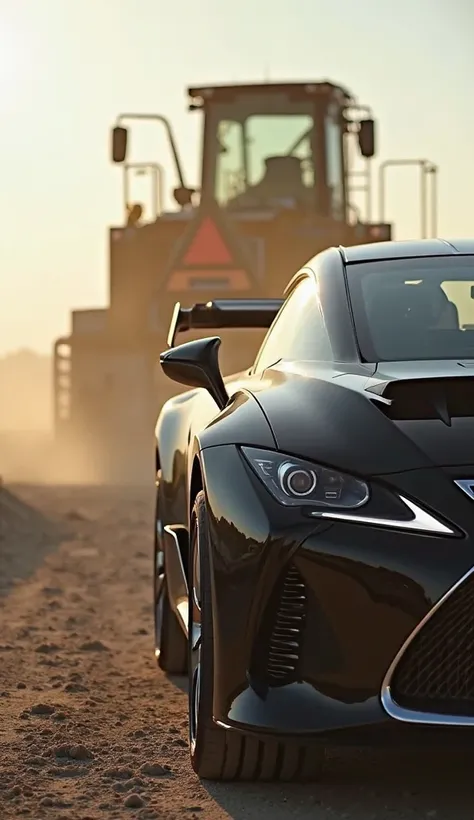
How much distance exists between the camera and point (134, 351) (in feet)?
68.5

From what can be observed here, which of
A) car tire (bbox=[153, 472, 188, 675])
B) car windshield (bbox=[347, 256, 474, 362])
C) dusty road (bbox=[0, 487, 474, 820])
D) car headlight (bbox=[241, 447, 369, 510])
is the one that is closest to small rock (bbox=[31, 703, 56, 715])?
dusty road (bbox=[0, 487, 474, 820])

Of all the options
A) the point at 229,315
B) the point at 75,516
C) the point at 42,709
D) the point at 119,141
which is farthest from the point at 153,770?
the point at 119,141

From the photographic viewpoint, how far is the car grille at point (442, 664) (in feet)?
12.6

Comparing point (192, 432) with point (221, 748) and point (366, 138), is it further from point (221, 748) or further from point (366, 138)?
point (366, 138)

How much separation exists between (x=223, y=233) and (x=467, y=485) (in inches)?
632

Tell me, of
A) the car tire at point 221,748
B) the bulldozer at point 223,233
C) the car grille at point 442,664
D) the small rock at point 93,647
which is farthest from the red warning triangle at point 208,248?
the car grille at point 442,664

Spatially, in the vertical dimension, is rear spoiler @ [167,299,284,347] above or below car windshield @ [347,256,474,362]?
below

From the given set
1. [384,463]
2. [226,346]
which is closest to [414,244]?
[384,463]

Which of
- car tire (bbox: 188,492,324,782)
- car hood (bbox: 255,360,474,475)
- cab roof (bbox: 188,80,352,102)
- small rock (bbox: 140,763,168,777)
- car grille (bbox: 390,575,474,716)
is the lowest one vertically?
small rock (bbox: 140,763,168,777)

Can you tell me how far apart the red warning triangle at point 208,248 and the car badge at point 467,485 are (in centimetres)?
1601

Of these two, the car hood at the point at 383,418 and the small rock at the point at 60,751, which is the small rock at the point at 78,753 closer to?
the small rock at the point at 60,751

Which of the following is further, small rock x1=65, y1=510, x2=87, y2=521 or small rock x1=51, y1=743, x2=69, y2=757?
small rock x1=65, y1=510, x2=87, y2=521

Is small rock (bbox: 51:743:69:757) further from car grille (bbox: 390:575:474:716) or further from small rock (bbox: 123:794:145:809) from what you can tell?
car grille (bbox: 390:575:474:716)

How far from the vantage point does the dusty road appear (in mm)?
4258
